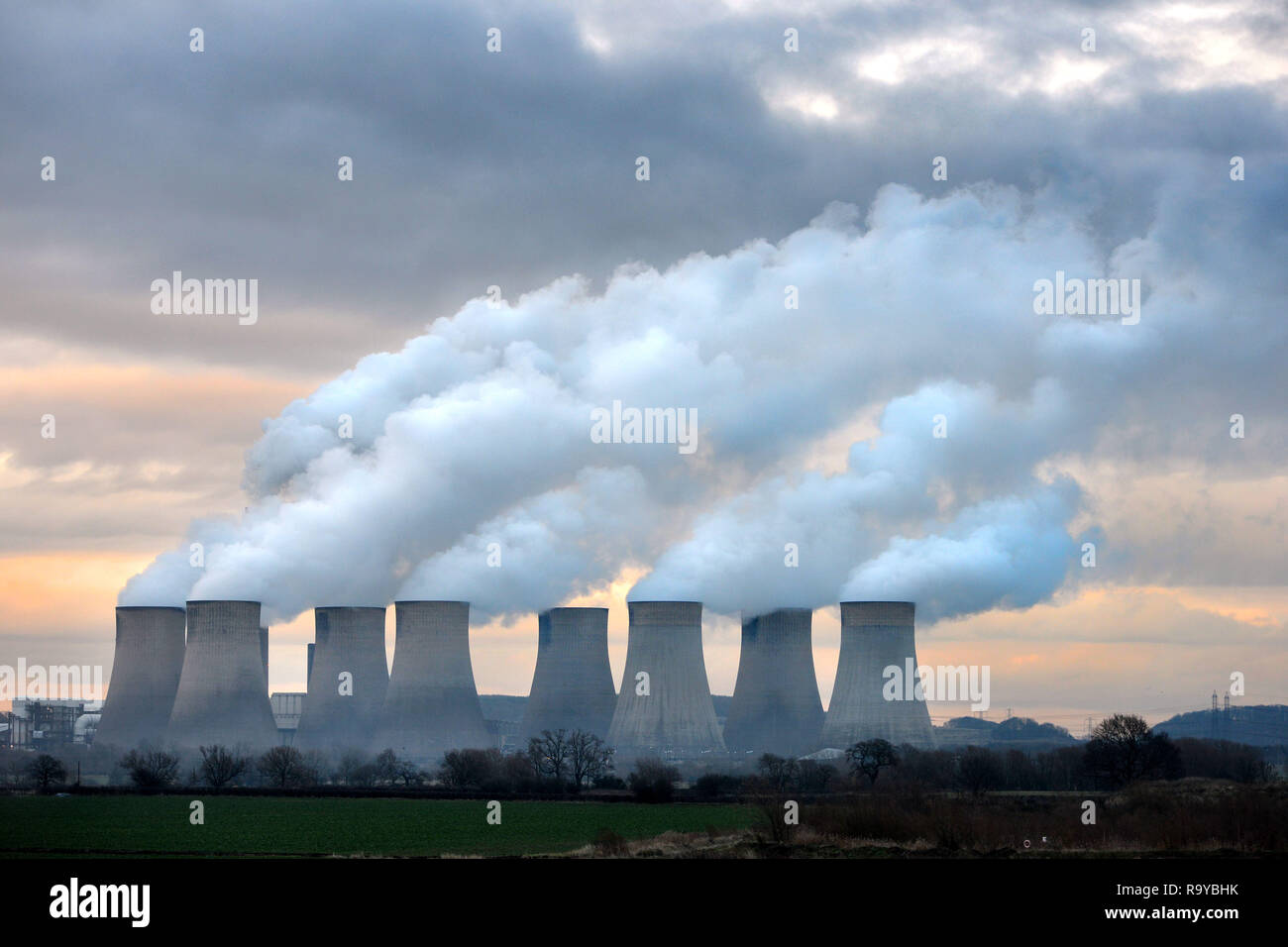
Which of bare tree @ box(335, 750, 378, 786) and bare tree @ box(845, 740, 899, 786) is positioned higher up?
bare tree @ box(845, 740, 899, 786)

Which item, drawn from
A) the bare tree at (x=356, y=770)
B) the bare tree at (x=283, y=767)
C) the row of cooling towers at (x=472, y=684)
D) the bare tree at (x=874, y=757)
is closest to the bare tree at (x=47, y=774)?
the row of cooling towers at (x=472, y=684)

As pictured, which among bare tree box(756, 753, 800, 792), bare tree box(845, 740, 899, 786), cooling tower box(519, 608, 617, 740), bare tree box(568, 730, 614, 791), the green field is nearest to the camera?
the green field

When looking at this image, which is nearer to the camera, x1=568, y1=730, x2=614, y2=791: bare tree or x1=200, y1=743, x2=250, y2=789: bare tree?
x1=200, y1=743, x2=250, y2=789: bare tree

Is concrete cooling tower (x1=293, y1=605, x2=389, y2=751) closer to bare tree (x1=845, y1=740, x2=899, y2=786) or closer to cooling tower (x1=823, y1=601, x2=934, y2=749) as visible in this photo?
cooling tower (x1=823, y1=601, x2=934, y2=749)

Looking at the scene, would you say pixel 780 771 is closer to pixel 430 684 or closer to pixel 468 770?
pixel 468 770

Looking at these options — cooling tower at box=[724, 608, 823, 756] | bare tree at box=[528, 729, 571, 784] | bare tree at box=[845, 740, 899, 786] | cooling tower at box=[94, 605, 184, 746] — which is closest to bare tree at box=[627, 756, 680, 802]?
bare tree at box=[528, 729, 571, 784]

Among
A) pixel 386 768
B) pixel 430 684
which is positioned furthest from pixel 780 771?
pixel 386 768

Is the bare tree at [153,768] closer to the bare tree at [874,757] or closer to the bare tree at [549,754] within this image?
the bare tree at [549,754]

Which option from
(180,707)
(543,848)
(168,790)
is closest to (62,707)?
(180,707)

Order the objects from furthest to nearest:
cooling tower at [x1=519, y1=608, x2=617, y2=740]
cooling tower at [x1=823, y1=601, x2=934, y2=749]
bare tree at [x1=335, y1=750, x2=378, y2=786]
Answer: cooling tower at [x1=519, y1=608, x2=617, y2=740]
bare tree at [x1=335, y1=750, x2=378, y2=786]
cooling tower at [x1=823, y1=601, x2=934, y2=749]
